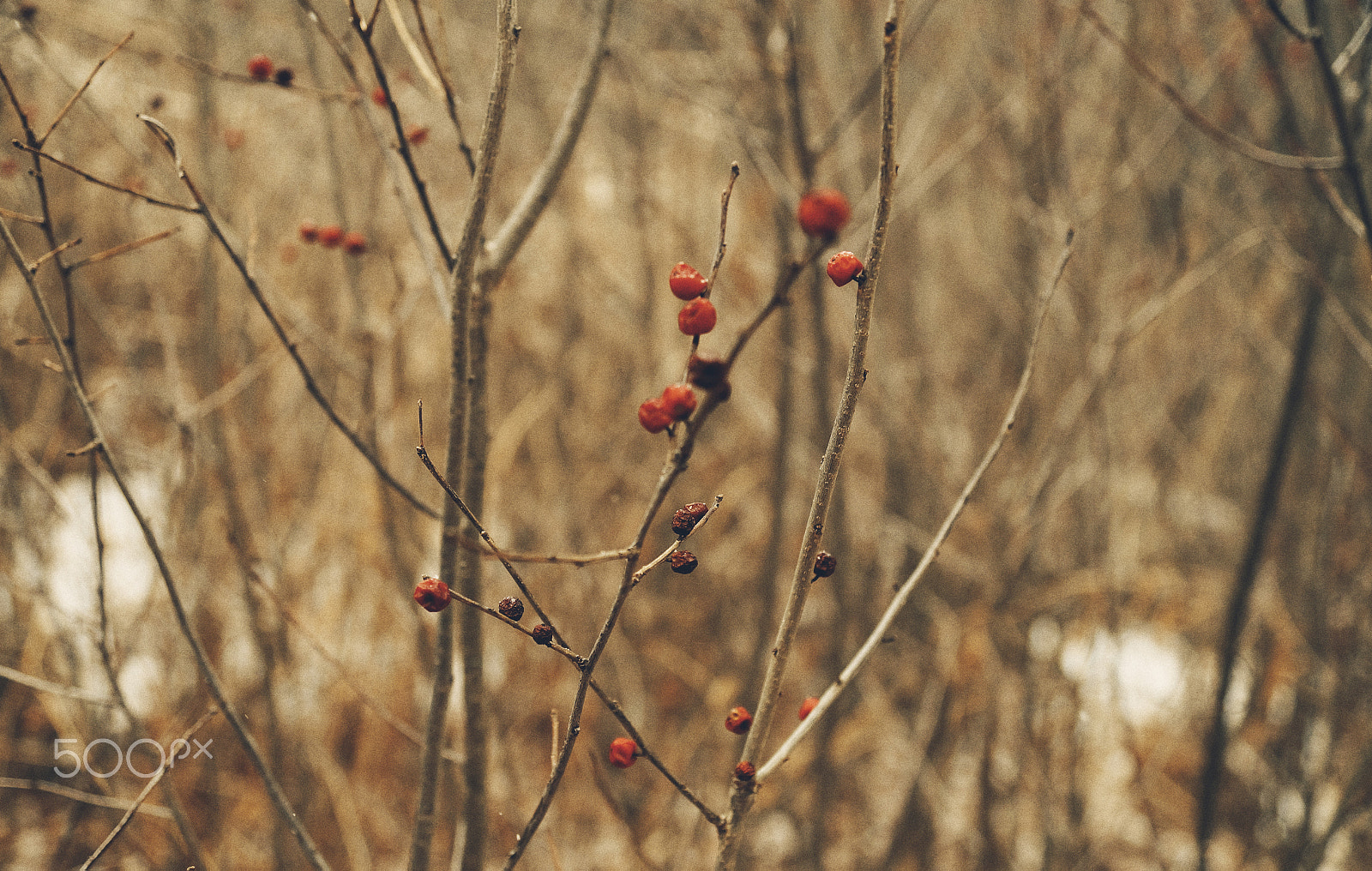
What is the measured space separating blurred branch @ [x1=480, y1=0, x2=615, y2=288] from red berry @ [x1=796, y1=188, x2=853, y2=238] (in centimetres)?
58

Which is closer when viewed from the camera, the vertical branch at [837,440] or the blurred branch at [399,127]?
the vertical branch at [837,440]

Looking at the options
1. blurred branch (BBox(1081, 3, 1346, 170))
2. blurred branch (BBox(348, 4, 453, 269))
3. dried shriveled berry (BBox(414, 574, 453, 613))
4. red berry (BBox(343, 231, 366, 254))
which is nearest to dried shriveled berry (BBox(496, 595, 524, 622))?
dried shriveled berry (BBox(414, 574, 453, 613))

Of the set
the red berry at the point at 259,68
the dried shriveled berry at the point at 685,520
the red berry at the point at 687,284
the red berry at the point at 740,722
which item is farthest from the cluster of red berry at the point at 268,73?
the red berry at the point at 740,722

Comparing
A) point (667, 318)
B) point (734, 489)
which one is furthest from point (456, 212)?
point (734, 489)

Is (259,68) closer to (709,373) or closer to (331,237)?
(331,237)

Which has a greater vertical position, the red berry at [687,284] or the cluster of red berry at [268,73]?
the cluster of red berry at [268,73]

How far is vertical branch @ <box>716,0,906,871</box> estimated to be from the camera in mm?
630

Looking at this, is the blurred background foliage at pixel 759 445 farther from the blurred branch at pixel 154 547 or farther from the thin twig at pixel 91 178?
the thin twig at pixel 91 178

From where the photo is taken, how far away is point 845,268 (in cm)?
68

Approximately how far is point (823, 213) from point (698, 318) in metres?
0.16

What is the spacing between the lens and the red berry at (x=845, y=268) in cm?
→ 67

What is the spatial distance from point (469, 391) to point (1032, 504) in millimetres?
1557

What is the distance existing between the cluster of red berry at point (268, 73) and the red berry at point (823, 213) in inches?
37.5

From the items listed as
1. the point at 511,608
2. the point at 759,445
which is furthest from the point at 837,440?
the point at 759,445
